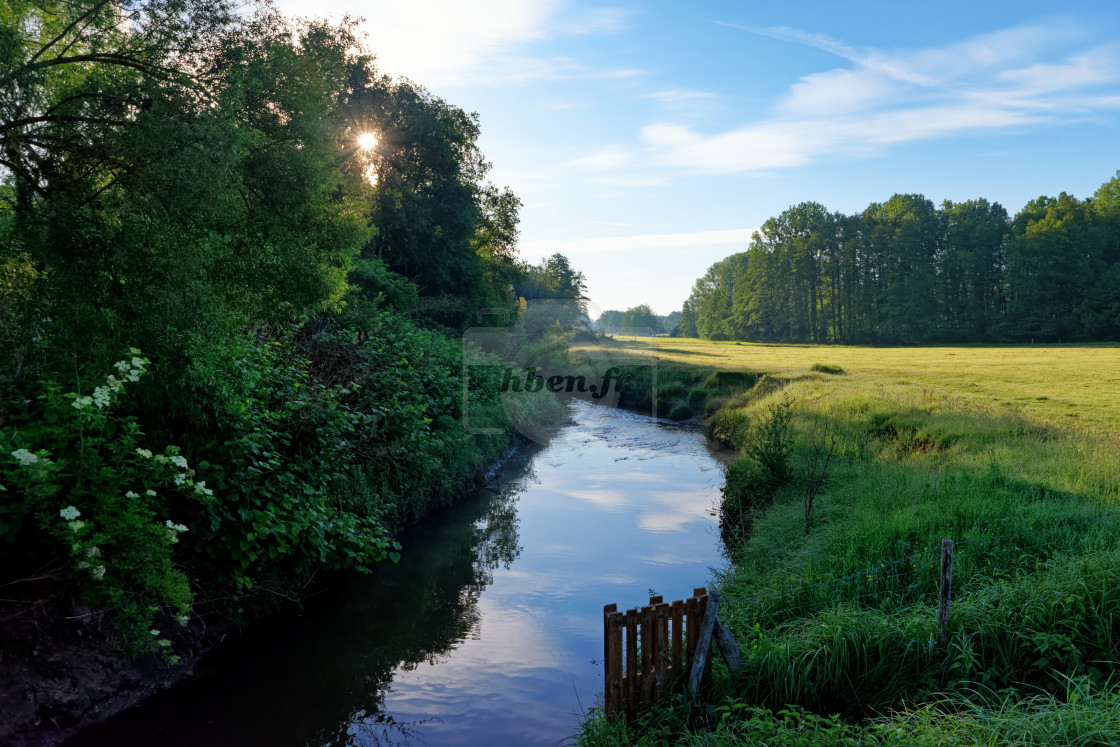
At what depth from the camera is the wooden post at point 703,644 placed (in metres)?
5.77


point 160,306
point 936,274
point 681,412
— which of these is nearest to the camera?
point 160,306

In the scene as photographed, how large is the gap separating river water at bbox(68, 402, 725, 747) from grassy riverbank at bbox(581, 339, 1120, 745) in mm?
1564

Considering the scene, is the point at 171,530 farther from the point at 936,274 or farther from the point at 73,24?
the point at 936,274

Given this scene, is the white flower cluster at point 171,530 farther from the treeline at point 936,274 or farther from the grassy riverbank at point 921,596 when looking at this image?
the treeline at point 936,274

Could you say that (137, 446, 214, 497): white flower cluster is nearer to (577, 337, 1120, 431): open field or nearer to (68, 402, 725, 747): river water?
(68, 402, 725, 747): river water

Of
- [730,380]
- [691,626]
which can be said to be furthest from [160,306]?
[730,380]

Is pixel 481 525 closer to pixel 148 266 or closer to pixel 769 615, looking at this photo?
pixel 769 615

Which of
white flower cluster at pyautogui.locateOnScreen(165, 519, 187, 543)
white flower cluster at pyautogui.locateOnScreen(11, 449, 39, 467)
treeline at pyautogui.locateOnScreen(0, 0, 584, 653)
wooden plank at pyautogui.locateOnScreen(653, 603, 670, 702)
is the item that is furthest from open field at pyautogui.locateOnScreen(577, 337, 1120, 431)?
white flower cluster at pyautogui.locateOnScreen(11, 449, 39, 467)

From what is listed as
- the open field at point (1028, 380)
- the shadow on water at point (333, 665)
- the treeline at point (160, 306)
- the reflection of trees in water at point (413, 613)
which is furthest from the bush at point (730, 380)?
the treeline at point (160, 306)

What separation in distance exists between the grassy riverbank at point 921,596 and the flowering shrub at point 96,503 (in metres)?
4.39

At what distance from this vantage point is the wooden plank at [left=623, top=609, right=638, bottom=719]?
219 inches

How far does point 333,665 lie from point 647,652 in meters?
4.56

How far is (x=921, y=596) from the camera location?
6953 mm

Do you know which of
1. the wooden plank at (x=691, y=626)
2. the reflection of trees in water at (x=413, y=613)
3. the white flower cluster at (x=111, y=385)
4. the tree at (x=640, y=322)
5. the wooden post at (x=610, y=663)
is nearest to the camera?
the white flower cluster at (x=111, y=385)
